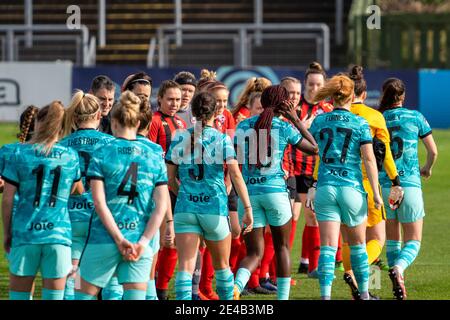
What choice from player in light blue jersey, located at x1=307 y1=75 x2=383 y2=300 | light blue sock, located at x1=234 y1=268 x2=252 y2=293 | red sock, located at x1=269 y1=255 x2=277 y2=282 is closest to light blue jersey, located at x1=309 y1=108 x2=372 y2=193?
player in light blue jersey, located at x1=307 y1=75 x2=383 y2=300

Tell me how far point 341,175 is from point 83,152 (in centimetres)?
259

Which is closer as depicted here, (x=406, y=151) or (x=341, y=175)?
(x=341, y=175)

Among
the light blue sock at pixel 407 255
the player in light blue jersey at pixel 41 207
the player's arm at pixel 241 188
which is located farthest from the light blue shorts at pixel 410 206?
the player in light blue jersey at pixel 41 207

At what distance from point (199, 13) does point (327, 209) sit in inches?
936

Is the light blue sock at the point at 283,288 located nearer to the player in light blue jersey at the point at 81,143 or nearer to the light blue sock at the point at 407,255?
the light blue sock at the point at 407,255

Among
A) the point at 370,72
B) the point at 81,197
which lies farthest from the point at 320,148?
the point at 370,72

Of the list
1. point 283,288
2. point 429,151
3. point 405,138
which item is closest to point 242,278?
point 283,288

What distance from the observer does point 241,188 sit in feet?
32.9

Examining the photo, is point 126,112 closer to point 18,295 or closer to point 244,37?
point 18,295

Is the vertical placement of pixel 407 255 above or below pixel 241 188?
below

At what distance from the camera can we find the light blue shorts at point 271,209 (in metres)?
10.8

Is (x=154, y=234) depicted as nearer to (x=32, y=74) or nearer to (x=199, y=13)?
(x=32, y=74)

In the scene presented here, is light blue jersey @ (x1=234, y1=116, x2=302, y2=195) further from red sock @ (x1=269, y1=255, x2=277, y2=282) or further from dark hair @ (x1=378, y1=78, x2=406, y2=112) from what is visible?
red sock @ (x1=269, y1=255, x2=277, y2=282)

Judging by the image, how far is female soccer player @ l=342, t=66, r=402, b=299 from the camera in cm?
1123
